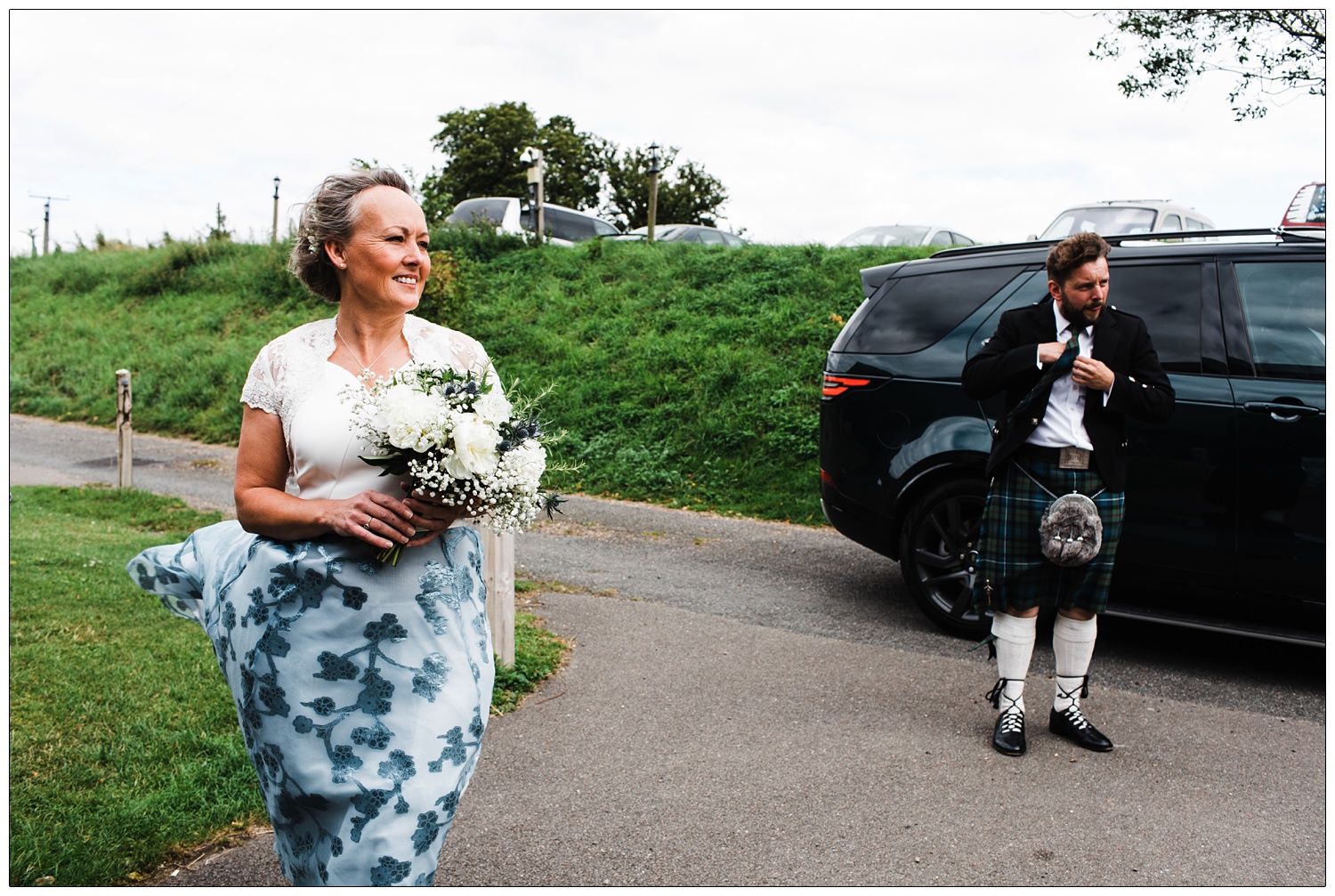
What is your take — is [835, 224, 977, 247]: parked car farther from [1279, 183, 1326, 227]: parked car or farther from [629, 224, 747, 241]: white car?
[1279, 183, 1326, 227]: parked car

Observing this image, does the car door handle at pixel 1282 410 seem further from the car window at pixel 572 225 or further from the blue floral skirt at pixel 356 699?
the car window at pixel 572 225

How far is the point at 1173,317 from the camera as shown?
16.8ft

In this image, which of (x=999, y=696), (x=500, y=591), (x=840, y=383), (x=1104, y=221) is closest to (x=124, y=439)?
(x=500, y=591)

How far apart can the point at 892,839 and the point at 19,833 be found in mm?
2754

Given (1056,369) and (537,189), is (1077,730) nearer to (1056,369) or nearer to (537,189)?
(1056,369)

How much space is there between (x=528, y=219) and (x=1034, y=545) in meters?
16.8

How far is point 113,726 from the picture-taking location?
4117 mm

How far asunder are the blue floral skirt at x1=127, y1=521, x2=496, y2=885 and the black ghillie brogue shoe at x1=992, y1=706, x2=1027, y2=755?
8.09 ft

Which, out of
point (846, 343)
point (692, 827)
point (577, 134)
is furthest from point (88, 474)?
point (577, 134)

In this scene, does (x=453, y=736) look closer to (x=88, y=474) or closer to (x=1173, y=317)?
(x=1173, y=317)

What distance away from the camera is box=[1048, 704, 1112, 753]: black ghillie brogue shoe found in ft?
13.5

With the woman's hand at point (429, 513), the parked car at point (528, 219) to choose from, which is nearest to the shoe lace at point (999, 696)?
the woman's hand at point (429, 513)

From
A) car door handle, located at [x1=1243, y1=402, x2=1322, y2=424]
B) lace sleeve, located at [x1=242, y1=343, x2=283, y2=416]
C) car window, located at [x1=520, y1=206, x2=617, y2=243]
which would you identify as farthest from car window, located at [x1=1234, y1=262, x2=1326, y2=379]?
car window, located at [x1=520, y1=206, x2=617, y2=243]

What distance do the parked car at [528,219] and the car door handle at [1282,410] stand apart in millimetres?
15615
